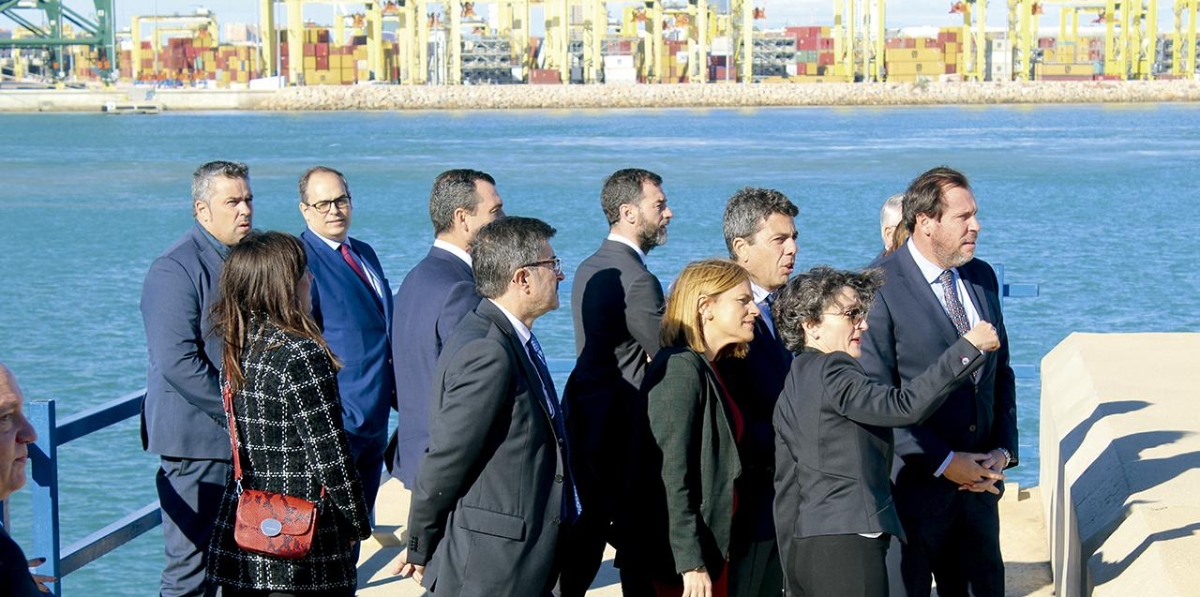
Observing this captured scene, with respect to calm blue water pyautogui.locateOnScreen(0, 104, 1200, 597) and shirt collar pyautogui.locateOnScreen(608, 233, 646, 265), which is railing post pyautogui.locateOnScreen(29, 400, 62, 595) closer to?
shirt collar pyautogui.locateOnScreen(608, 233, 646, 265)

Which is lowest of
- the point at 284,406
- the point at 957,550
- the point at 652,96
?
the point at 957,550

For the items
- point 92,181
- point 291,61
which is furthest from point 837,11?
point 92,181

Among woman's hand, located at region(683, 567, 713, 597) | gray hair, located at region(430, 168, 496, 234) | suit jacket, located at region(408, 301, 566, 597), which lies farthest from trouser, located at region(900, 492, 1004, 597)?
gray hair, located at region(430, 168, 496, 234)

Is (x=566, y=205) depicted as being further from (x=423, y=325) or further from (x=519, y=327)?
(x=519, y=327)

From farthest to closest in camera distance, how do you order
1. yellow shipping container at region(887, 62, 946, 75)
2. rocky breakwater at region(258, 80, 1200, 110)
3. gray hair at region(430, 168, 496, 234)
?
1. yellow shipping container at region(887, 62, 946, 75)
2. rocky breakwater at region(258, 80, 1200, 110)
3. gray hair at region(430, 168, 496, 234)

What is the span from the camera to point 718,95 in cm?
11425

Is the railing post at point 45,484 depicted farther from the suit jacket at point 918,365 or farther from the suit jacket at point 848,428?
the suit jacket at point 918,365

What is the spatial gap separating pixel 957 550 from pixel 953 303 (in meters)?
0.67

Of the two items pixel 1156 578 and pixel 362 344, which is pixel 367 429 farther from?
pixel 1156 578

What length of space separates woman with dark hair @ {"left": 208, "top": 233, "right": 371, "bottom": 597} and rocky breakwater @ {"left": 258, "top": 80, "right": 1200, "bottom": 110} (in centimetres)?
11031

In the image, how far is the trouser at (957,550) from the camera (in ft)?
12.5

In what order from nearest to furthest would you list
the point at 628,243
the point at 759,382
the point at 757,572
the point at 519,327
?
the point at 519,327, the point at 757,572, the point at 759,382, the point at 628,243

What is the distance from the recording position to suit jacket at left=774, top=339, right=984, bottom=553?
3232 millimetres

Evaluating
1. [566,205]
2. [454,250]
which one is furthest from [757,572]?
[566,205]
